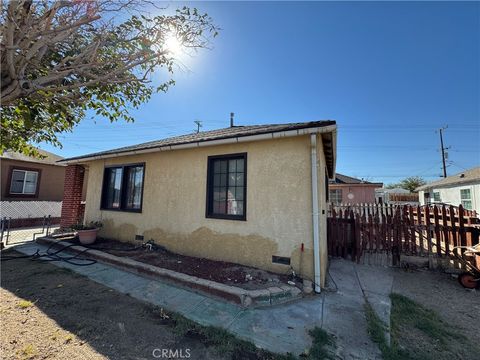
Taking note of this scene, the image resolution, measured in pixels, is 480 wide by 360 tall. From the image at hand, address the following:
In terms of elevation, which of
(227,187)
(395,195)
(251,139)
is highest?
(395,195)

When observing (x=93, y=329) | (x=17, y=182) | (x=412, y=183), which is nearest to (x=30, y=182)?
(x=17, y=182)

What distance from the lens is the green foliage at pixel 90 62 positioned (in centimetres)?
357

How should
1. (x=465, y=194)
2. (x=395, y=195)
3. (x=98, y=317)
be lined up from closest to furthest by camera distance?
(x=98, y=317)
(x=465, y=194)
(x=395, y=195)

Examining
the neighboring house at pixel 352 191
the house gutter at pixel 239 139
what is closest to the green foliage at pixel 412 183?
the neighboring house at pixel 352 191

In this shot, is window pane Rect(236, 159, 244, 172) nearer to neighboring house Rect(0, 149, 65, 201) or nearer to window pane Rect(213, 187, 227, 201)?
window pane Rect(213, 187, 227, 201)

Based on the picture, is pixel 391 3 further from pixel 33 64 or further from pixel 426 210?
pixel 33 64

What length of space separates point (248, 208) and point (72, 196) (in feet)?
29.7

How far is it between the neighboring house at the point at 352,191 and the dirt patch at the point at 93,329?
18558mm

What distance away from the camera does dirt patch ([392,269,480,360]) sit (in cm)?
274

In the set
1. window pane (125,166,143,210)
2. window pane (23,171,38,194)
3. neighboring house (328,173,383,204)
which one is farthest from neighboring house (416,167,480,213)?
window pane (23,171,38,194)

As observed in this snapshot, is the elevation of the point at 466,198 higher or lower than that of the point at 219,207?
higher

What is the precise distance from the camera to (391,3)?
6.05 meters

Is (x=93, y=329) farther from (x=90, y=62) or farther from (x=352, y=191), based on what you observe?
(x=352, y=191)

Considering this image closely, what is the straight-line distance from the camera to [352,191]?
65.2 feet
